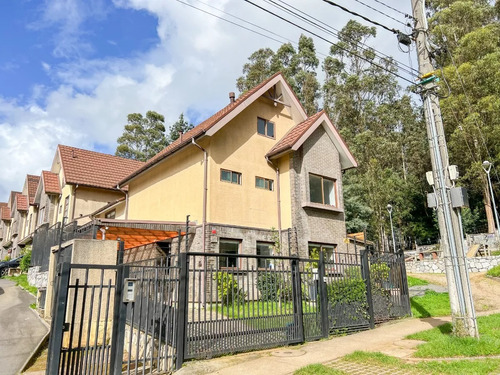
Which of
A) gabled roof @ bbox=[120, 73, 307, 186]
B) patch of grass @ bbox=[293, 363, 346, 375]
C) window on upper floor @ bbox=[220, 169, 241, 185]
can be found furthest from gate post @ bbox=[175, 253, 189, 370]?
window on upper floor @ bbox=[220, 169, 241, 185]

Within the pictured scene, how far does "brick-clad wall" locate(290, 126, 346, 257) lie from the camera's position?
15.7 m

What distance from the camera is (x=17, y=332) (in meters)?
10.1

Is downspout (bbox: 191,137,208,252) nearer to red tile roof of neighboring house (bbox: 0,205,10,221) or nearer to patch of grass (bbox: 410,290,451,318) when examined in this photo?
patch of grass (bbox: 410,290,451,318)

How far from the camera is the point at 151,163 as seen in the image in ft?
57.5

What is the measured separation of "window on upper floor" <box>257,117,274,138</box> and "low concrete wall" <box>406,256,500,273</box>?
653 inches

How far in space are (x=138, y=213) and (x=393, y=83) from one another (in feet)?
127

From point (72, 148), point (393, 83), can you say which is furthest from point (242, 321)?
point (393, 83)

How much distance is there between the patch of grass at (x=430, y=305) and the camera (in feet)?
39.2

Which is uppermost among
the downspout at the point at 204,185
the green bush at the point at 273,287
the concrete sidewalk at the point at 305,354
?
the downspout at the point at 204,185

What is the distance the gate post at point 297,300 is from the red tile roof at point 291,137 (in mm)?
8200

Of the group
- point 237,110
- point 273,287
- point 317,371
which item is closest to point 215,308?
point 273,287

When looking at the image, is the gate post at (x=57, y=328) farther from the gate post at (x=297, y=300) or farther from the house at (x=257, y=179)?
the house at (x=257, y=179)

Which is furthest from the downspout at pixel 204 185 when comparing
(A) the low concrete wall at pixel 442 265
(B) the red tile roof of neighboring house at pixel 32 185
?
(B) the red tile roof of neighboring house at pixel 32 185

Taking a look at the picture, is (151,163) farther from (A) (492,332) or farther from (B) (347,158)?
(A) (492,332)
